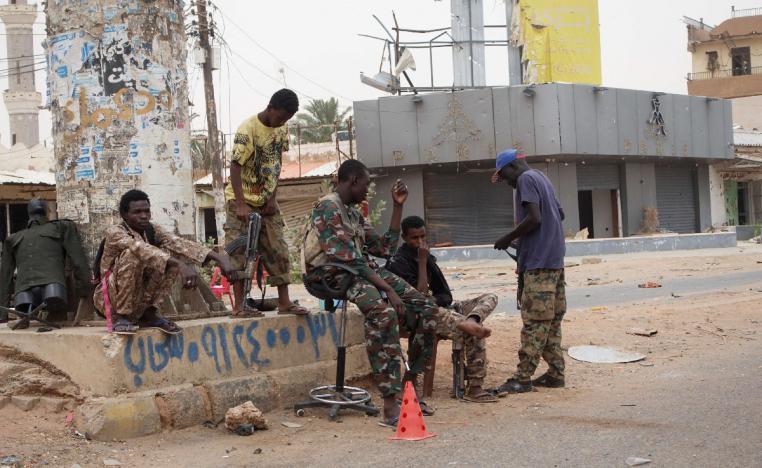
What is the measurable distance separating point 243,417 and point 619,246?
20.0m

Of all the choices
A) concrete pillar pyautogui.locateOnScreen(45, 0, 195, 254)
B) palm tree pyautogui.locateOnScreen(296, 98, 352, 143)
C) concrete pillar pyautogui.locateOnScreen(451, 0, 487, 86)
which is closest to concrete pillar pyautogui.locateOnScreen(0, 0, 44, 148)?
palm tree pyautogui.locateOnScreen(296, 98, 352, 143)

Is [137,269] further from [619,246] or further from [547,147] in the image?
[547,147]

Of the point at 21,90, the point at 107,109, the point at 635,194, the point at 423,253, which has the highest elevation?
the point at 21,90

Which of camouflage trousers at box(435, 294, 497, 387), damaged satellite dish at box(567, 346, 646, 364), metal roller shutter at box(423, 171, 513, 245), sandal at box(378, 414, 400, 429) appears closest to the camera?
sandal at box(378, 414, 400, 429)

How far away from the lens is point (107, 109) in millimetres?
6090

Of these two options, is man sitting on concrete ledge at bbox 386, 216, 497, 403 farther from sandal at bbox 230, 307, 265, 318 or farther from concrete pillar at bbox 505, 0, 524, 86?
concrete pillar at bbox 505, 0, 524, 86

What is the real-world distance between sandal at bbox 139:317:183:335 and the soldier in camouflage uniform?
927 millimetres

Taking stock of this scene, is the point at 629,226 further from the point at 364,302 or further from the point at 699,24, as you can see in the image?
A: the point at 699,24

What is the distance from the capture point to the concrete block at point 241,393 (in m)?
5.53

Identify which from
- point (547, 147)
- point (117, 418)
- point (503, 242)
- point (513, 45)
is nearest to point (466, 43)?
point (513, 45)

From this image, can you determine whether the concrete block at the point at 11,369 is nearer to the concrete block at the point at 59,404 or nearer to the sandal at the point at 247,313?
the concrete block at the point at 59,404

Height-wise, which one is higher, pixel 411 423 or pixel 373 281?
pixel 373 281

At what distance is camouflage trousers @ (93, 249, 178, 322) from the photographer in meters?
5.18

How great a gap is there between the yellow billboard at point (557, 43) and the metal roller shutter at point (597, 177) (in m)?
2.98
